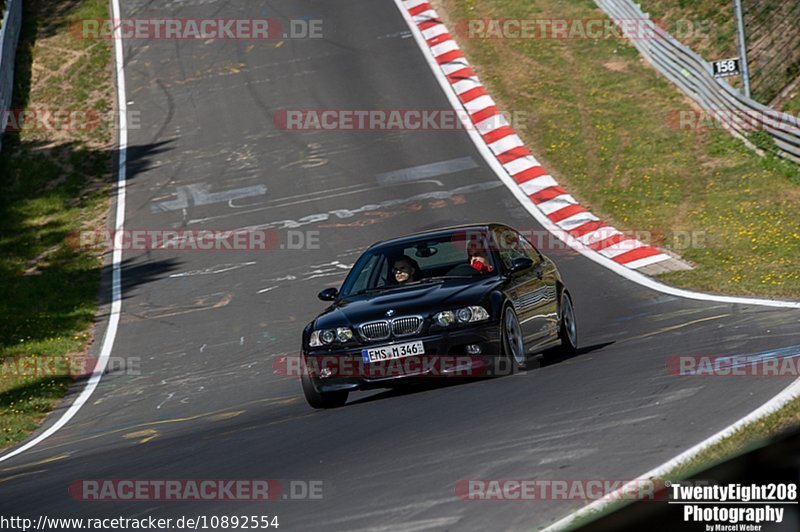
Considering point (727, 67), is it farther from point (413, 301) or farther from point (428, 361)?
point (428, 361)

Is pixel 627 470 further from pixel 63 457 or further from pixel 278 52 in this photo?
pixel 278 52

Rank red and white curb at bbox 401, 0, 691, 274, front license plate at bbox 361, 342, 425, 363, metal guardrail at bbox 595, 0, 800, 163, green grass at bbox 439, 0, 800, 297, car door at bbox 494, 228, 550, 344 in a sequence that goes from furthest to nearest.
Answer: metal guardrail at bbox 595, 0, 800, 163
red and white curb at bbox 401, 0, 691, 274
green grass at bbox 439, 0, 800, 297
car door at bbox 494, 228, 550, 344
front license plate at bbox 361, 342, 425, 363

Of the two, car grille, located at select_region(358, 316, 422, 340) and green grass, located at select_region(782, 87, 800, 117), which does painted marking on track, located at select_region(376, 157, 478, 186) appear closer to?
green grass, located at select_region(782, 87, 800, 117)

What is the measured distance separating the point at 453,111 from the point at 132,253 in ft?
26.7

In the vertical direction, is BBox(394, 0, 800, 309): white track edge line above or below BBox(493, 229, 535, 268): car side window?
below

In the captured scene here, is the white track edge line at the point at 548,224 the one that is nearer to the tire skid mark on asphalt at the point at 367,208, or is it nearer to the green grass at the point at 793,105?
the tire skid mark on asphalt at the point at 367,208

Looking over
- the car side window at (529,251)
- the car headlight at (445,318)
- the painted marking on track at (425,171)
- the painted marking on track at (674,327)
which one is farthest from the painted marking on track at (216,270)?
the car headlight at (445,318)

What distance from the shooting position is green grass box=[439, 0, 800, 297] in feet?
63.3

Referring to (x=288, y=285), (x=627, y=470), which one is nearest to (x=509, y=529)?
(x=627, y=470)

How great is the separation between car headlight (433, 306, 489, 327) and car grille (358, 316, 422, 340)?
19 cm

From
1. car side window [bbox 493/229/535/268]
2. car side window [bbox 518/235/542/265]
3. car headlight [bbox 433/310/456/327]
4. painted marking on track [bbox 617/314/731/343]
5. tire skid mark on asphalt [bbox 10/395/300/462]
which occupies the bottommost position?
tire skid mark on asphalt [bbox 10/395/300/462]

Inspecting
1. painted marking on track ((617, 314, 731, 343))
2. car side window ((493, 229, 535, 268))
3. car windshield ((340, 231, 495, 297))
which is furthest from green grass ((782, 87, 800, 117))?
car windshield ((340, 231, 495, 297))

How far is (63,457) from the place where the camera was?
11.8 meters

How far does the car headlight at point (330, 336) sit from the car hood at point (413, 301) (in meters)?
0.05
